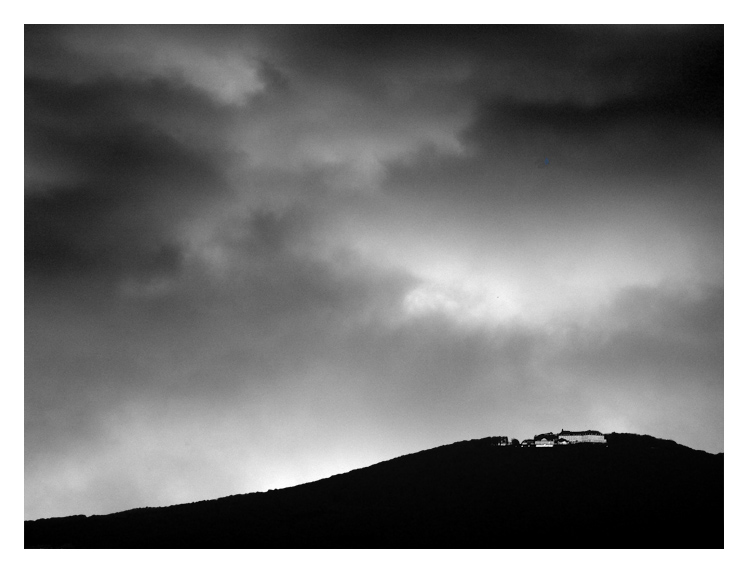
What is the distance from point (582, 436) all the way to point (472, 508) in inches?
141

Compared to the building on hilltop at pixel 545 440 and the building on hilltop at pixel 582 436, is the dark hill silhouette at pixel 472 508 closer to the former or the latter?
the building on hilltop at pixel 582 436

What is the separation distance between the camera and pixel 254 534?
12078 mm

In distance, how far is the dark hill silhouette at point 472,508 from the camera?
11367 millimetres

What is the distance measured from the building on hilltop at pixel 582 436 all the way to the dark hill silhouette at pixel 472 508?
0.92ft

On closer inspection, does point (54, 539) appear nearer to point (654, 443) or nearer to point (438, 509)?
point (438, 509)

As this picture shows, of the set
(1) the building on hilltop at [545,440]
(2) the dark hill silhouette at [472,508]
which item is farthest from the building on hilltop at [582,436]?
(2) the dark hill silhouette at [472,508]

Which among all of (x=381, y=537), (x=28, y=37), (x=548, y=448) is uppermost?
(x=28, y=37)

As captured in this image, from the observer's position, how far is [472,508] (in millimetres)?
13398

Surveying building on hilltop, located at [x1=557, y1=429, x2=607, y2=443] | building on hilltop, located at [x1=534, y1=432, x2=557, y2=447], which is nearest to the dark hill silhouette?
building on hilltop, located at [x1=557, y1=429, x2=607, y2=443]

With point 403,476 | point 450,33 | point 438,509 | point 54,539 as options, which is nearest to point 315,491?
point 403,476

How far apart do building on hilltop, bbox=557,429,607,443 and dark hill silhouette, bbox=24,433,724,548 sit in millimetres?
281

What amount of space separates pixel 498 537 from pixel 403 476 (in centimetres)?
417

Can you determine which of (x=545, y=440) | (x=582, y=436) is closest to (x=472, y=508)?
(x=545, y=440)

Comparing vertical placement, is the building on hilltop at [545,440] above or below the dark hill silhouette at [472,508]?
above
